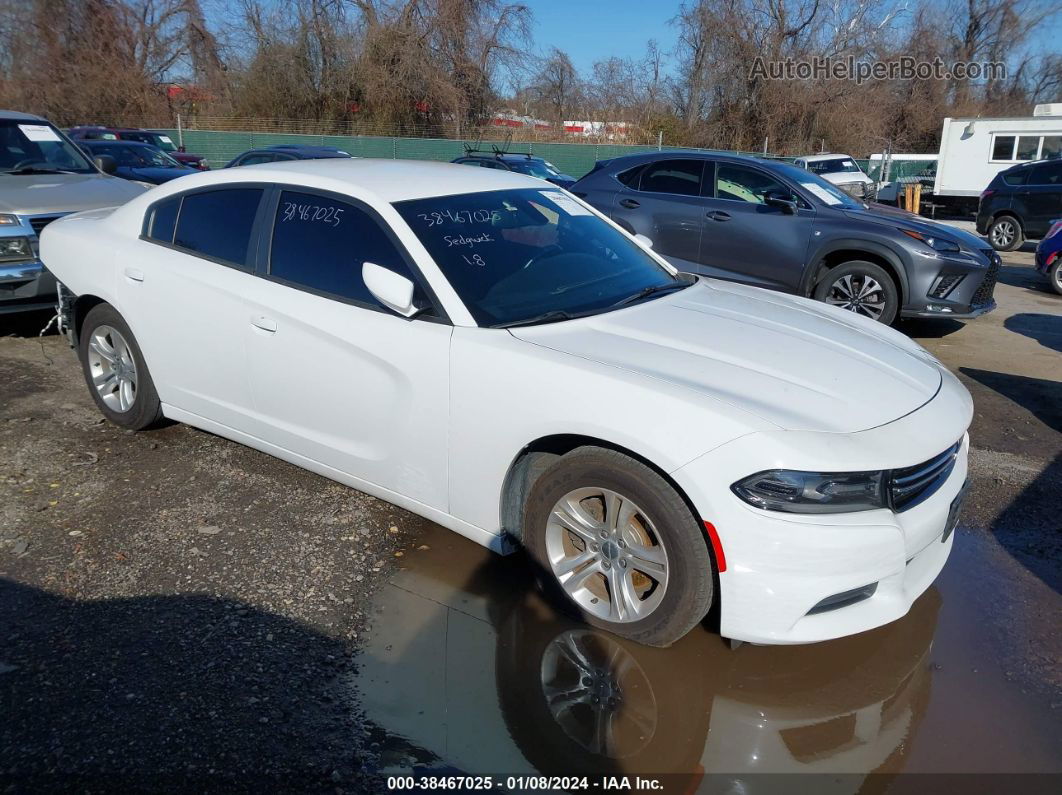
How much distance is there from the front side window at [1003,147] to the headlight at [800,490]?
80.3ft

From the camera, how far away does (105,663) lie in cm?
302

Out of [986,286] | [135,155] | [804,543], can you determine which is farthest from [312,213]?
[135,155]

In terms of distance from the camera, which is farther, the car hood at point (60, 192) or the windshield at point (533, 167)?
the windshield at point (533, 167)

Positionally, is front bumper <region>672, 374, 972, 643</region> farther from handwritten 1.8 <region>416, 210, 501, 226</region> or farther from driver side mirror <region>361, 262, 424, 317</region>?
handwritten 1.8 <region>416, 210, 501, 226</region>

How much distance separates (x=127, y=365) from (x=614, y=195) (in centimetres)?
551

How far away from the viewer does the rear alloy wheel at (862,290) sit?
25.4 feet

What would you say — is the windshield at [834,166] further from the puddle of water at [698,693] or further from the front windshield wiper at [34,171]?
the puddle of water at [698,693]

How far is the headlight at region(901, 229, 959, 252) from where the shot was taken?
766cm

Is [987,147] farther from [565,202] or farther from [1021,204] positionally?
[565,202]

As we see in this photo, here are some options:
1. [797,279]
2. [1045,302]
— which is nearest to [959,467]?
[797,279]

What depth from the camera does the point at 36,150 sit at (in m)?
8.05

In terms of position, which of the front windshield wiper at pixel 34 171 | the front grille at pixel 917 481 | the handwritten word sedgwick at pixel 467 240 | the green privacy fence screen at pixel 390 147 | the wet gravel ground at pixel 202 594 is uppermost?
the green privacy fence screen at pixel 390 147

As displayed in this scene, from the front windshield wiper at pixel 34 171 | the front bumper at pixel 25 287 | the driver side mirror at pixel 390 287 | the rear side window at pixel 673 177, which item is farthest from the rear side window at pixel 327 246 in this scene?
the rear side window at pixel 673 177

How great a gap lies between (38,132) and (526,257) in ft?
22.0
